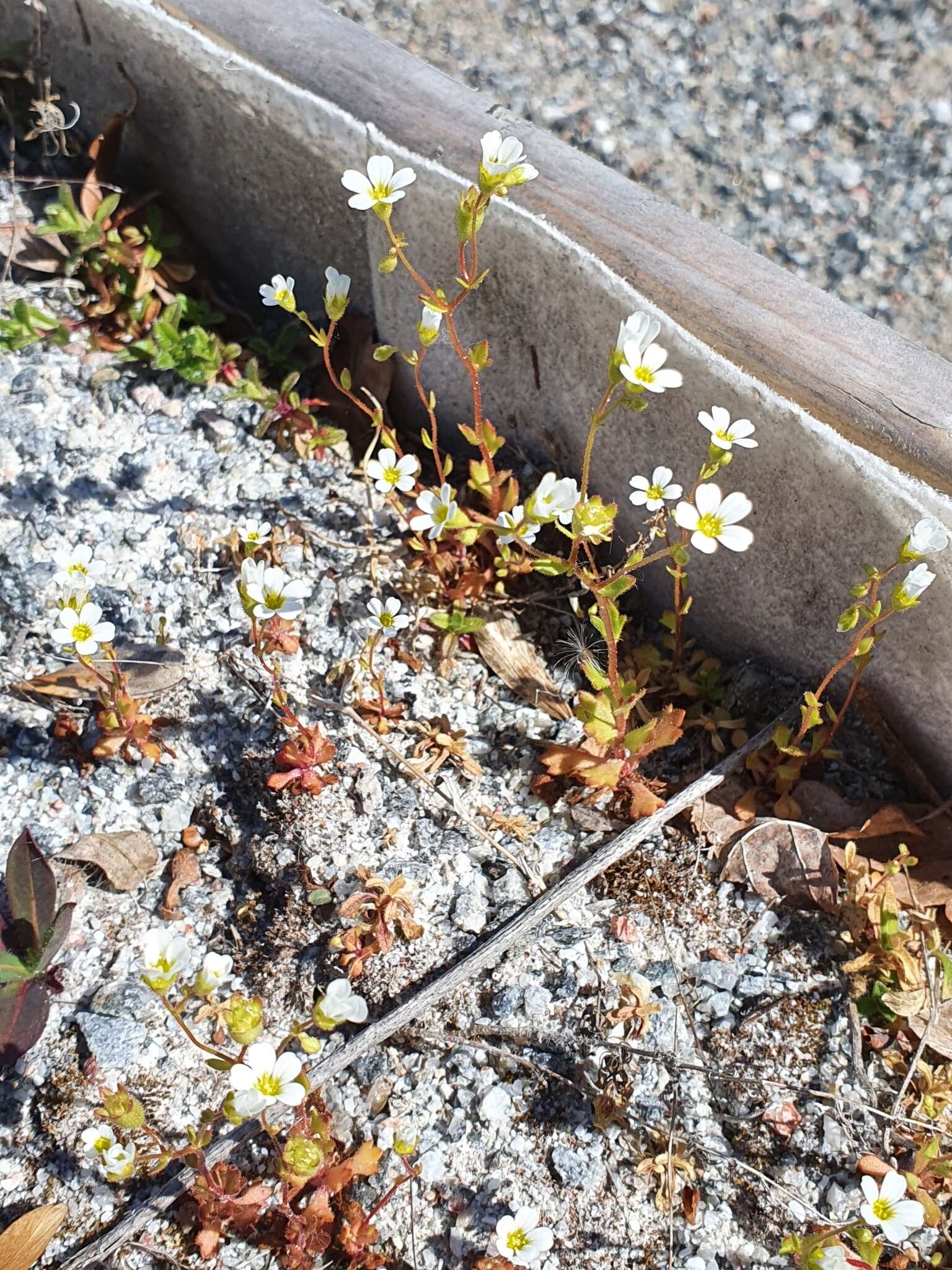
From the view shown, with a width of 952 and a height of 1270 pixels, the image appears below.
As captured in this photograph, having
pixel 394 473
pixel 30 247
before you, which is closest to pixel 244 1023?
pixel 394 473

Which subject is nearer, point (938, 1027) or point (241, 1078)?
point (241, 1078)

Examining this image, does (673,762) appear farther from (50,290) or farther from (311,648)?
(50,290)

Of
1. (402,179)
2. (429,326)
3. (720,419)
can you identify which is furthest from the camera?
(429,326)

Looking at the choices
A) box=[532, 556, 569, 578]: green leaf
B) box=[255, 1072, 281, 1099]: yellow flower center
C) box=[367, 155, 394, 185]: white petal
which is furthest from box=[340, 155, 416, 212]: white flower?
box=[255, 1072, 281, 1099]: yellow flower center

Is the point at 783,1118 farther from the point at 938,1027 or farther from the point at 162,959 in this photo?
the point at 162,959

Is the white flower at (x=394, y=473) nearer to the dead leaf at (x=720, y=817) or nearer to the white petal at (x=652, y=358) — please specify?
the white petal at (x=652, y=358)

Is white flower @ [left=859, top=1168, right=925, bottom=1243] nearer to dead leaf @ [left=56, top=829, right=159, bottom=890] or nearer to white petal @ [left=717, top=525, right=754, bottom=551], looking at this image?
white petal @ [left=717, top=525, right=754, bottom=551]

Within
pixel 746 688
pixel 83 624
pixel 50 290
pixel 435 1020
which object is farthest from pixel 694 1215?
pixel 50 290
